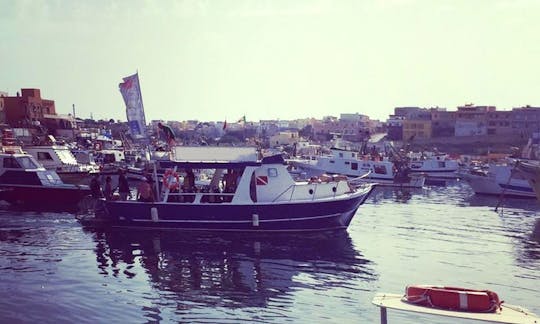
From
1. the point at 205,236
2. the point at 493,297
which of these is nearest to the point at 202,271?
the point at 205,236

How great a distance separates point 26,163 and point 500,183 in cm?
3921

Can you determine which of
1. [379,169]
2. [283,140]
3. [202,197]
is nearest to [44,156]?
[202,197]

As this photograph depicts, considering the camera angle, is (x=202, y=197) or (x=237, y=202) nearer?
(x=237, y=202)

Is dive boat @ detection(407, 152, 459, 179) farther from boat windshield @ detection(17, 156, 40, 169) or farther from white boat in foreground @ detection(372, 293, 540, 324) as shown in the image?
white boat in foreground @ detection(372, 293, 540, 324)

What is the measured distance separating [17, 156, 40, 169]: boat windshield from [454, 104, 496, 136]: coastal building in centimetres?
8673

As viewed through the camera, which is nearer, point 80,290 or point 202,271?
point 80,290

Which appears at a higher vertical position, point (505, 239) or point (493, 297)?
point (493, 297)

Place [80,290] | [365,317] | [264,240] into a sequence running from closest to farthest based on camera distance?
[365,317], [80,290], [264,240]

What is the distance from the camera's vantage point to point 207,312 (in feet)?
48.0

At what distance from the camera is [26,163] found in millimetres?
35969

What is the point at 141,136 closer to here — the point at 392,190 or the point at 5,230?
the point at 5,230

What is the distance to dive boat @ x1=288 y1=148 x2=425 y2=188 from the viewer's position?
5718 centimetres

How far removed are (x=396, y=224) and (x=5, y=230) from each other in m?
20.3

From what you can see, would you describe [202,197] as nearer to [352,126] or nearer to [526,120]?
[526,120]
